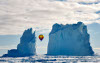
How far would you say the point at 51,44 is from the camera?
102688 mm

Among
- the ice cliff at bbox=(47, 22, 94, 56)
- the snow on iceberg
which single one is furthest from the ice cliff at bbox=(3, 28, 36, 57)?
the ice cliff at bbox=(47, 22, 94, 56)

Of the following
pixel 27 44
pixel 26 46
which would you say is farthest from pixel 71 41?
pixel 26 46

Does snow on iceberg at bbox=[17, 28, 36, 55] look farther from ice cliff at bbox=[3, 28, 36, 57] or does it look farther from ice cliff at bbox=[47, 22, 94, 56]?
ice cliff at bbox=[47, 22, 94, 56]

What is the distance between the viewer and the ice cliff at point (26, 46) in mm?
100625

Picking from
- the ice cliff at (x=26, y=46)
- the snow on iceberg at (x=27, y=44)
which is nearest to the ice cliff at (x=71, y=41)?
the snow on iceberg at (x=27, y=44)

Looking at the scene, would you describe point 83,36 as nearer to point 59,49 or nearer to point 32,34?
point 59,49

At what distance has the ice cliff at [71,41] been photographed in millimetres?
98512

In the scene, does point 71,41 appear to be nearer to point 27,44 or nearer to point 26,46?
point 27,44

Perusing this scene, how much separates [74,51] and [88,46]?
7.38 m

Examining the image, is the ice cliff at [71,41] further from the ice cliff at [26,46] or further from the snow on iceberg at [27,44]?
the ice cliff at [26,46]

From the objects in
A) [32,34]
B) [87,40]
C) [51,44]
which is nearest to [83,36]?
[87,40]

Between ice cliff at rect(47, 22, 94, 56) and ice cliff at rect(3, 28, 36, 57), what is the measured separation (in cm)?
981

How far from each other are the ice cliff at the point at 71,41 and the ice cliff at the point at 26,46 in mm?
9805

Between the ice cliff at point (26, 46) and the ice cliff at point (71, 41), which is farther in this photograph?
the ice cliff at point (26, 46)
